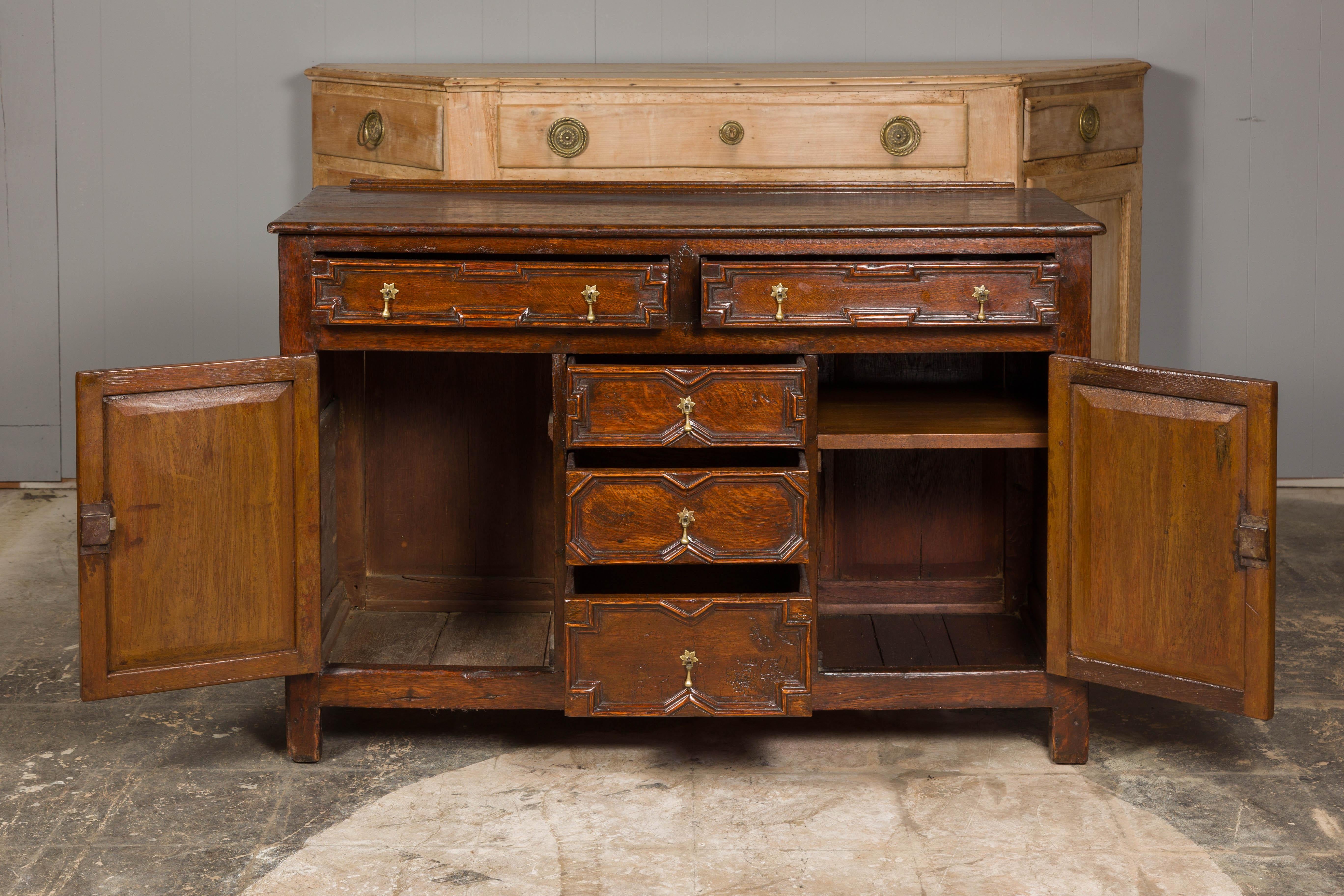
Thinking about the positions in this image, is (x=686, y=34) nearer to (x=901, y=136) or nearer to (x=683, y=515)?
(x=901, y=136)

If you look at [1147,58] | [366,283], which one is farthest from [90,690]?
[1147,58]

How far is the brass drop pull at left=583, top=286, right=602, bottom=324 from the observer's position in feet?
8.65

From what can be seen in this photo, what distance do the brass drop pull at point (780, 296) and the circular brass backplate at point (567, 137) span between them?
151 cm

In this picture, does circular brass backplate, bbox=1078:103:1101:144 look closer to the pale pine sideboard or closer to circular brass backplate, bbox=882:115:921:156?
the pale pine sideboard

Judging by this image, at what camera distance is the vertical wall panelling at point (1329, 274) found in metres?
4.62

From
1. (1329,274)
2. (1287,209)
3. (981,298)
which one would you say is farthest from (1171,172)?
(981,298)

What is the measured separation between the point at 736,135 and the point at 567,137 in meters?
0.45

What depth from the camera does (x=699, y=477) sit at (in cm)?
264

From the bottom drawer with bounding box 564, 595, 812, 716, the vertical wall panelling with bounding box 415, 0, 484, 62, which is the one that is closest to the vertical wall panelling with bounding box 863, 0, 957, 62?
the vertical wall panelling with bounding box 415, 0, 484, 62

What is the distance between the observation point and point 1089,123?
414 cm

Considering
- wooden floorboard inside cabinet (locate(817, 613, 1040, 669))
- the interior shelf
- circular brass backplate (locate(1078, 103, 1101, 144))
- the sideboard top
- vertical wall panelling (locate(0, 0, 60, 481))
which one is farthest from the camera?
vertical wall panelling (locate(0, 0, 60, 481))

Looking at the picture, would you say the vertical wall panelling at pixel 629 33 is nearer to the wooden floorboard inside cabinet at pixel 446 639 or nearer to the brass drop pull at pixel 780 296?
the wooden floorboard inside cabinet at pixel 446 639

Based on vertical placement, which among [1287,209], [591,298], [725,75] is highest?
[725,75]

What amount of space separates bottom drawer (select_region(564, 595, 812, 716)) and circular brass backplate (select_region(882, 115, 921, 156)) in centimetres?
172
